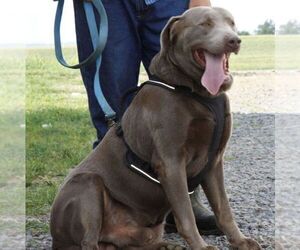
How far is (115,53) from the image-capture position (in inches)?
171

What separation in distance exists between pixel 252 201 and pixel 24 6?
230 cm

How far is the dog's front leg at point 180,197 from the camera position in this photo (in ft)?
11.9

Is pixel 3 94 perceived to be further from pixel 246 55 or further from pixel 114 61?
pixel 246 55

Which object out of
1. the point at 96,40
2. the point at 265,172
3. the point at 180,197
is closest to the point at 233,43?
the point at 180,197

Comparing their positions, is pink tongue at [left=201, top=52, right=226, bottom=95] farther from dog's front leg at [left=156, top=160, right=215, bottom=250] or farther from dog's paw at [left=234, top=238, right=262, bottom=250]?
dog's paw at [left=234, top=238, right=262, bottom=250]

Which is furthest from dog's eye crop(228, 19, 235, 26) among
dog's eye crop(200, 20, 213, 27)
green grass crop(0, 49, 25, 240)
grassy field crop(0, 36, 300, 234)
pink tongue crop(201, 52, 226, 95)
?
green grass crop(0, 49, 25, 240)

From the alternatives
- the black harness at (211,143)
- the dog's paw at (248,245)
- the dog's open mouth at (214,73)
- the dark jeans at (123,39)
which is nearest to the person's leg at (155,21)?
the dark jeans at (123,39)

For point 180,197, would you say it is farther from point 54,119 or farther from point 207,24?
point 54,119

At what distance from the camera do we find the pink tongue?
3551 mm

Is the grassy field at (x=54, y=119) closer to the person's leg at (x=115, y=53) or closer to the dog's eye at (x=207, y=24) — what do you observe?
the dog's eye at (x=207, y=24)

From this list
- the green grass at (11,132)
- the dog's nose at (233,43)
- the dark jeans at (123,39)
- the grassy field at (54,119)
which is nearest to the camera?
the dog's nose at (233,43)

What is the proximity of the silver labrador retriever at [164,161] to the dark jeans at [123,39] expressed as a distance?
0.50m

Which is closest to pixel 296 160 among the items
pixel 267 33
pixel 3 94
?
pixel 3 94

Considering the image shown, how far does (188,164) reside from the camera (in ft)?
12.2
